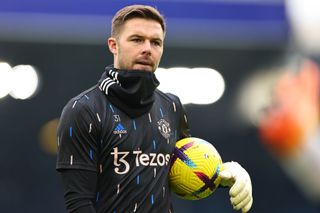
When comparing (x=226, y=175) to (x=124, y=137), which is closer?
(x=124, y=137)

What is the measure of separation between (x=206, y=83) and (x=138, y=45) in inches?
95.3

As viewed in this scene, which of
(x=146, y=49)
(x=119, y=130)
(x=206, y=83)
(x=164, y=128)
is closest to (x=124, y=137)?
(x=119, y=130)

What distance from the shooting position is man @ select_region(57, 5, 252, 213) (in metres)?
2.05

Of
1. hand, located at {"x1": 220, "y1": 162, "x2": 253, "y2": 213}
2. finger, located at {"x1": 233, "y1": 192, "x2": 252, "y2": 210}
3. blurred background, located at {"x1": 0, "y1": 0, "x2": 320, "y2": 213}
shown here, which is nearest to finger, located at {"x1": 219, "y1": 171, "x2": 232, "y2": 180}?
hand, located at {"x1": 220, "y1": 162, "x2": 253, "y2": 213}

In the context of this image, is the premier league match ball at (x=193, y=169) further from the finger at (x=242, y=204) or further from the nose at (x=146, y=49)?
the nose at (x=146, y=49)

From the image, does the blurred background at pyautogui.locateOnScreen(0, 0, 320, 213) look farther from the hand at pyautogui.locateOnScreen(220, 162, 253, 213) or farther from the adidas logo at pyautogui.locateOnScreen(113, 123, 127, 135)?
the adidas logo at pyautogui.locateOnScreen(113, 123, 127, 135)

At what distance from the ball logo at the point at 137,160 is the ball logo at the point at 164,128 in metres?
0.08

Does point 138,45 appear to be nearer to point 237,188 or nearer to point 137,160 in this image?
point 137,160

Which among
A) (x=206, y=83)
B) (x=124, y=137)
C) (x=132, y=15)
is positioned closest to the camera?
(x=124, y=137)

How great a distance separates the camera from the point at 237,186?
2256 mm

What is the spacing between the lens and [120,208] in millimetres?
2096

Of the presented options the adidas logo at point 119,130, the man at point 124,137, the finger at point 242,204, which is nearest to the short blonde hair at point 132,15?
the man at point 124,137

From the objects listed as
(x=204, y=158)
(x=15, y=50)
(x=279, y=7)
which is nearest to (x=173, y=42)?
(x=279, y=7)

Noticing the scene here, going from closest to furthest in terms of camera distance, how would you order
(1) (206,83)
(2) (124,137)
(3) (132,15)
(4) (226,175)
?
(2) (124,137) → (3) (132,15) → (4) (226,175) → (1) (206,83)
